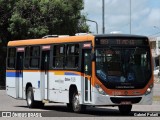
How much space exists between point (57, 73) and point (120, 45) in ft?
12.1

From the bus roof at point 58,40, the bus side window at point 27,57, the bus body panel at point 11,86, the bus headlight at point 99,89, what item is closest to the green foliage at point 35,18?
the bus body panel at point 11,86

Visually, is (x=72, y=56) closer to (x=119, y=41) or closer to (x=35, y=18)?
(x=119, y=41)

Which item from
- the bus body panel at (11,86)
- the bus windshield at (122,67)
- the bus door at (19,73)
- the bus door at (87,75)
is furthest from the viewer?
the bus body panel at (11,86)

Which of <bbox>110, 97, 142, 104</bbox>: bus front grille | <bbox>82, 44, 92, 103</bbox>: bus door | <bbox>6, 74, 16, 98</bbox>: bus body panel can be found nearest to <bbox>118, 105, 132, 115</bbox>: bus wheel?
<bbox>110, 97, 142, 104</bbox>: bus front grille

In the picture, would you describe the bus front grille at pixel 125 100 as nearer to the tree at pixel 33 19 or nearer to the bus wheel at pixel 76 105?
the bus wheel at pixel 76 105

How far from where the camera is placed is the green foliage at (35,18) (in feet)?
170

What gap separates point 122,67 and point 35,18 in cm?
3305

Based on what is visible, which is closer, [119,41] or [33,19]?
[119,41]

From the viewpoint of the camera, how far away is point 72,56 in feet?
74.0

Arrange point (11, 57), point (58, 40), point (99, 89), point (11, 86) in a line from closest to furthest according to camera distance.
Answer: point (99, 89)
point (58, 40)
point (11, 86)
point (11, 57)

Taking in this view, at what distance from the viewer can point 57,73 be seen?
78.3 ft

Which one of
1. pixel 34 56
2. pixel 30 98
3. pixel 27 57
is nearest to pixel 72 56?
pixel 34 56

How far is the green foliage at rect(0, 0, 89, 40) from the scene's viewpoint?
51844mm

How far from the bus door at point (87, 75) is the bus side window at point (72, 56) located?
1.82ft
